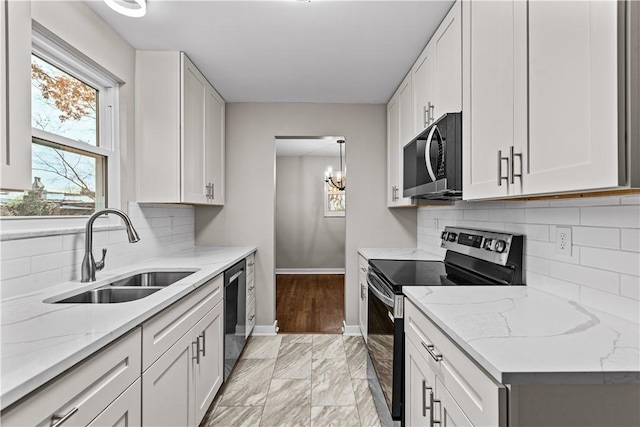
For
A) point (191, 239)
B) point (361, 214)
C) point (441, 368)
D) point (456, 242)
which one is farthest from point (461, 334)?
point (191, 239)

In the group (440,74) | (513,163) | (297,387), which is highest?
(440,74)

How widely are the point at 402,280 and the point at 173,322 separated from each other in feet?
3.67

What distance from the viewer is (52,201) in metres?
1.76

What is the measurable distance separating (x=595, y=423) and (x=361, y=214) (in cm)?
279

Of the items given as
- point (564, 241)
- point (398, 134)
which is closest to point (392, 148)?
point (398, 134)

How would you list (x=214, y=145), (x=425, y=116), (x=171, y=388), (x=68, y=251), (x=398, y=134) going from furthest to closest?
(x=214, y=145)
(x=398, y=134)
(x=425, y=116)
(x=68, y=251)
(x=171, y=388)

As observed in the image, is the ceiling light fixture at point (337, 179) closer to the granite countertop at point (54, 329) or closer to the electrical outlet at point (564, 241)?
the granite countertop at point (54, 329)

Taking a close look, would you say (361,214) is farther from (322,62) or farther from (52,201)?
(52,201)

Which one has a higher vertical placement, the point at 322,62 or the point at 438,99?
the point at 322,62

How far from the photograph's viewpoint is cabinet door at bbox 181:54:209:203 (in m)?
2.49

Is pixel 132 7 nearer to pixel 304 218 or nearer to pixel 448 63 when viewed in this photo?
pixel 448 63

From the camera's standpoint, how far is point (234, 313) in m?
2.67

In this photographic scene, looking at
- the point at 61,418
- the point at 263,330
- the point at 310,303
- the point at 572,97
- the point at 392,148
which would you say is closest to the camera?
the point at 61,418

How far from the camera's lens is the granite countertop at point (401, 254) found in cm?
283
